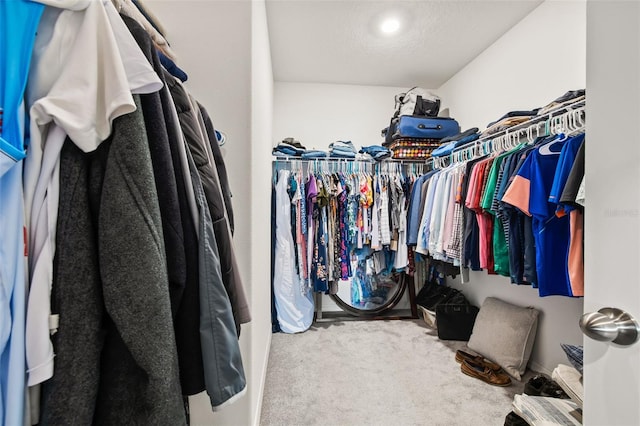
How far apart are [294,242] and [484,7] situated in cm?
232

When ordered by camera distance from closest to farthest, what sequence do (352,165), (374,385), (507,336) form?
(374,385) < (507,336) < (352,165)

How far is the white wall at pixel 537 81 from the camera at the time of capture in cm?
175

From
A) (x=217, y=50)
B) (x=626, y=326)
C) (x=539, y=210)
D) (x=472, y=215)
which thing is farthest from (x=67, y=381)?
(x=472, y=215)

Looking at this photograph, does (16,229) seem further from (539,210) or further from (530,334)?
(530,334)

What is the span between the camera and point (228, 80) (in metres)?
1.16

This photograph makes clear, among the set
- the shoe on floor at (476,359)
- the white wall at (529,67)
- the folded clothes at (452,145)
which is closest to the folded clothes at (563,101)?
the white wall at (529,67)

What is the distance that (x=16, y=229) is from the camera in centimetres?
42

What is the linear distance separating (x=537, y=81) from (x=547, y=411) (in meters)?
2.05

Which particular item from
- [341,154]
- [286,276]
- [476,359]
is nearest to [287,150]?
[341,154]

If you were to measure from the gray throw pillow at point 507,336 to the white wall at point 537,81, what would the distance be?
0.10 metres

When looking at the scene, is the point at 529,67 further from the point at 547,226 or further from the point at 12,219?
the point at 12,219

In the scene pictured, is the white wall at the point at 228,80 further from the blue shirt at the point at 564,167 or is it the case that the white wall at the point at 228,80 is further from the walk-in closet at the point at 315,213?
the blue shirt at the point at 564,167

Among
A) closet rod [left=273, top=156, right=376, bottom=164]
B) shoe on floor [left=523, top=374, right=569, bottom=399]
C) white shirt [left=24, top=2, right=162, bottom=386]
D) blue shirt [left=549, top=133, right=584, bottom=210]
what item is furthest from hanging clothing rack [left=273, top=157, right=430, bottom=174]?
white shirt [left=24, top=2, right=162, bottom=386]

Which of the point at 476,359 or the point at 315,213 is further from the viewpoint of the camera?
the point at 315,213
